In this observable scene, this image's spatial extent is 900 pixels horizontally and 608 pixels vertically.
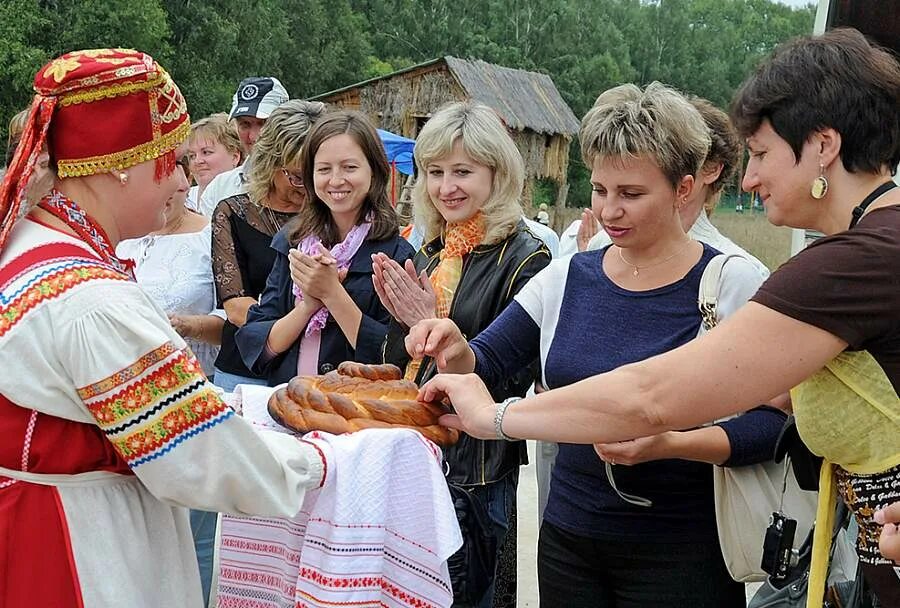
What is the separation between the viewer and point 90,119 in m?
1.94

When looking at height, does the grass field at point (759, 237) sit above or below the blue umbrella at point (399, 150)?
below

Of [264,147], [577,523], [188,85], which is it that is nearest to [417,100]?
[188,85]

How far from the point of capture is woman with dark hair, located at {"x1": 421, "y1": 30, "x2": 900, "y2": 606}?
1.70m

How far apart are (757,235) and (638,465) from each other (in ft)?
70.5

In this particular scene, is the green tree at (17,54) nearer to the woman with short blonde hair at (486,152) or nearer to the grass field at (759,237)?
the grass field at (759,237)

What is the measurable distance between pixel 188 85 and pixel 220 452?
3159cm

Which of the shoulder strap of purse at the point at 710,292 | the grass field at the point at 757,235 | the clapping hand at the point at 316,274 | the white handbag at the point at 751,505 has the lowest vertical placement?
the grass field at the point at 757,235

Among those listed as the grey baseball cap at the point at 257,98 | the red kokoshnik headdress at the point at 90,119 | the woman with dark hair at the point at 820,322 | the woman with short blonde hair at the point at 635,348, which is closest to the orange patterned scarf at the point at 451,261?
the woman with short blonde hair at the point at 635,348

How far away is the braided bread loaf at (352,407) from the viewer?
234cm

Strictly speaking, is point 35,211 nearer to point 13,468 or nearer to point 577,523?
point 13,468

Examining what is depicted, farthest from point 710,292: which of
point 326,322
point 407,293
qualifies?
point 326,322

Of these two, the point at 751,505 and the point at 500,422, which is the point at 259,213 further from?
the point at 751,505

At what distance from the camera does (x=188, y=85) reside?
31.6m

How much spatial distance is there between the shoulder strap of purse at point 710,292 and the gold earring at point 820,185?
1.77 feet
